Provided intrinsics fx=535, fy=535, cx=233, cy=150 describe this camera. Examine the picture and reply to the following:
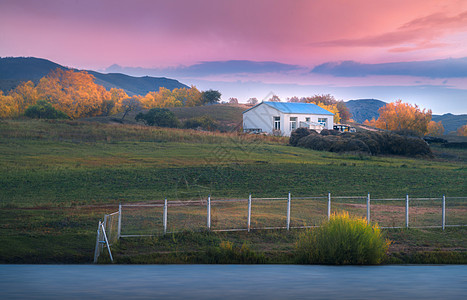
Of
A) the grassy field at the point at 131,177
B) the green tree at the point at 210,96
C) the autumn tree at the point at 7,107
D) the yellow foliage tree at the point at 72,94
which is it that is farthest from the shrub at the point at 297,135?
the green tree at the point at 210,96

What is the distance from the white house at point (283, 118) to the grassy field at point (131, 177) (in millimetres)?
29161

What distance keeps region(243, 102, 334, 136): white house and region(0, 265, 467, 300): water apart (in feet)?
262

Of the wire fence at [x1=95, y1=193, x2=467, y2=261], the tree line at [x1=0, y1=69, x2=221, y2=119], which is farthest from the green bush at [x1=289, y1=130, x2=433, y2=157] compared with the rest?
the tree line at [x1=0, y1=69, x2=221, y2=119]

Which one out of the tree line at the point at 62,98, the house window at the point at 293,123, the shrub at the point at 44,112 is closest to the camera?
the house window at the point at 293,123

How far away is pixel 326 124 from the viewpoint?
354 feet

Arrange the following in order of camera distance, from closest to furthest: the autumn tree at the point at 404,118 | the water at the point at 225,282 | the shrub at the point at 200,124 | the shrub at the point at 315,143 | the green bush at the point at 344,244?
the water at the point at 225,282, the green bush at the point at 344,244, the shrub at the point at 315,143, the shrub at the point at 200,124, the autumn tree at the point at 404,118

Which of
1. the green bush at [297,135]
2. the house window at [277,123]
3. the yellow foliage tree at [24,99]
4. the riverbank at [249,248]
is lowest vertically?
the riverbank at [249,248]

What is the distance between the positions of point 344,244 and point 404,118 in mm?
135105

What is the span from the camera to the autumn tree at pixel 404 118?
14412cm

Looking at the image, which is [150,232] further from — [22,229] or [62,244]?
[22,229]

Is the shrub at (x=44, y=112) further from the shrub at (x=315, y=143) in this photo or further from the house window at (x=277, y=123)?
the shrub at (x=315, y=143)

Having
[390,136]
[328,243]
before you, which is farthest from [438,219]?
[390,136]

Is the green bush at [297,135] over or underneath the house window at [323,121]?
underneath

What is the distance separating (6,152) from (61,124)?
79.8 ft
